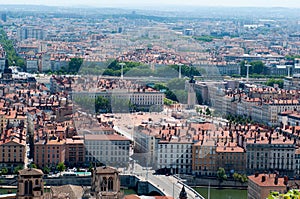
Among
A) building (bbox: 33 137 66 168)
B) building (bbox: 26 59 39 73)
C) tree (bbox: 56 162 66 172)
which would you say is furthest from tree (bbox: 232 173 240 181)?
building (bbox: 26 59 39 73)

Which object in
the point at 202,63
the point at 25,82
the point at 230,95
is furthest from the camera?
the point at 25,82

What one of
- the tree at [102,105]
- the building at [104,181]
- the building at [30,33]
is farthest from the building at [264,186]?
the building at [30,33]

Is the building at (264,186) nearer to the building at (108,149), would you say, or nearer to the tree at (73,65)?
the building at (108,149)

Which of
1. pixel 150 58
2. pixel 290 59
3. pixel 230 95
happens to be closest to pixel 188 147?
pixel 150 58

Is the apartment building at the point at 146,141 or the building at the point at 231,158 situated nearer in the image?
the apartment building at the point at 146,141

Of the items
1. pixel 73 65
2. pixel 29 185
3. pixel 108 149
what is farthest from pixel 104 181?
pixel 73 65

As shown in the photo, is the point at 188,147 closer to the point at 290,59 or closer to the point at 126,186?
the point at 126,186
